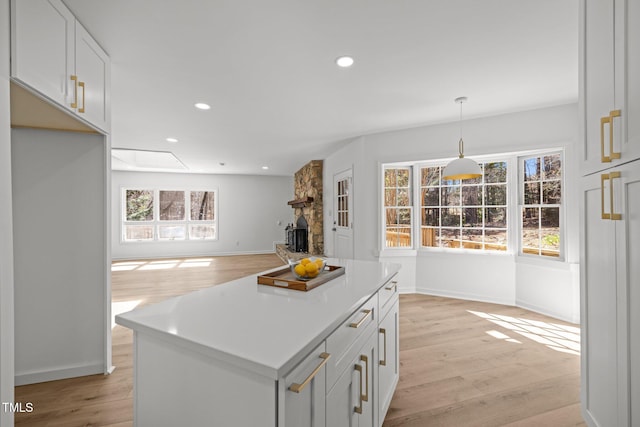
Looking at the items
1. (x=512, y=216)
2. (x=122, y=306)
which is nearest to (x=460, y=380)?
(x=512, y=216)

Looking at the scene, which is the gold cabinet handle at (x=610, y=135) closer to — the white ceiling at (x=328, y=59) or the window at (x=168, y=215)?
the white ceiling at (x=328, y=59)

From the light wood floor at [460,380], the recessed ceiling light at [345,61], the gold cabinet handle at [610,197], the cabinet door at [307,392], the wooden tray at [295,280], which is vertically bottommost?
the light wood floor at [460,380]

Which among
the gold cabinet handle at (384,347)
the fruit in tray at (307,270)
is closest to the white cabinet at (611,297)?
the gold cabinet handle at (384,347)

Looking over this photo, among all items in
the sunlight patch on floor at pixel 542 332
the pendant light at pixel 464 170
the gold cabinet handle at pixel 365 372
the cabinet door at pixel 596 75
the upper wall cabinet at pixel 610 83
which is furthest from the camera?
the pendant light at pixel 464 170

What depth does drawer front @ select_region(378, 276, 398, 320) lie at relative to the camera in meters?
1.52

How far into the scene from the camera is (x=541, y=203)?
11.4ft

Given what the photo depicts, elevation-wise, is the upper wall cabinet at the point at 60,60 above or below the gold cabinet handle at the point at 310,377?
above

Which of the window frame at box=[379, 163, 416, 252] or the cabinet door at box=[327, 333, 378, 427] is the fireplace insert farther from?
the cabinet door at box=[327, 333, 378, 427]

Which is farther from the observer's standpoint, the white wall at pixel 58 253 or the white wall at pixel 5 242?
the white wall at pixel 58 253

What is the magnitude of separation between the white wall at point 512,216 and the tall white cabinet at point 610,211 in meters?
2.44

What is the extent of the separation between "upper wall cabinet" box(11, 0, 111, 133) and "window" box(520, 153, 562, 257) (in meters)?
4.45

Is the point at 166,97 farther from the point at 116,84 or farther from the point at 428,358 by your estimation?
the point at 428,358

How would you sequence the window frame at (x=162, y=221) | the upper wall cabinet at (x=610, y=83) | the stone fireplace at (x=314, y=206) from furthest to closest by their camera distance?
the window frame at (x=162, y=221) → the stone fireplace at (x=314, y=206) → the upper wall cabinet at (x=610, y=83)

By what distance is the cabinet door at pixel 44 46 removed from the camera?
1271mm
